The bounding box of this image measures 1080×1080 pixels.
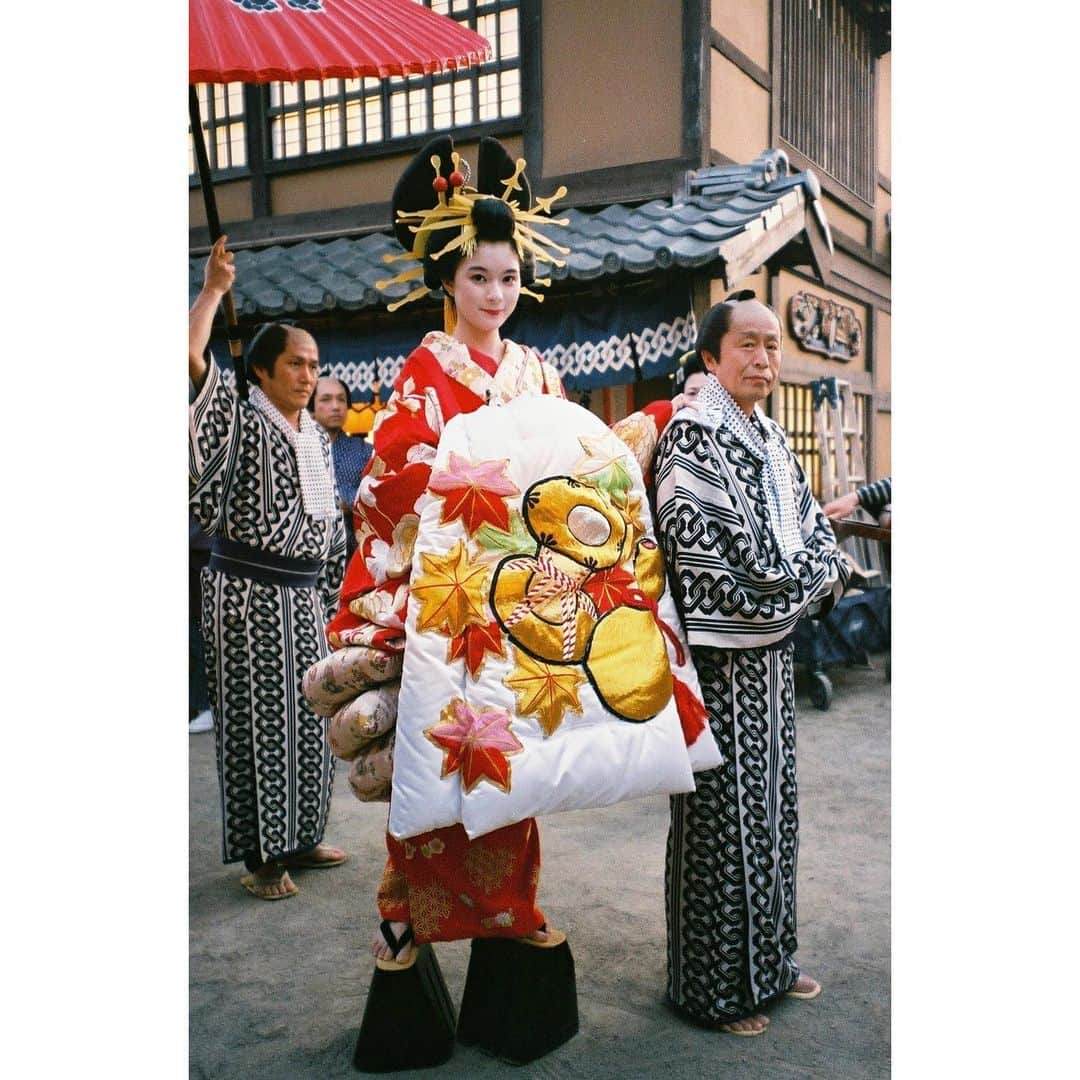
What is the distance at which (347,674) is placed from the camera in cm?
194

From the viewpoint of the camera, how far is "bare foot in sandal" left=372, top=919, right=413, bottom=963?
2010 mm

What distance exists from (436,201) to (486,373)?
1.40ft

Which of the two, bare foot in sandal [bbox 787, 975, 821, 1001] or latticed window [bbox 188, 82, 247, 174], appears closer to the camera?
bare foot in sandal [bbox 787, 975, 821, 1001]

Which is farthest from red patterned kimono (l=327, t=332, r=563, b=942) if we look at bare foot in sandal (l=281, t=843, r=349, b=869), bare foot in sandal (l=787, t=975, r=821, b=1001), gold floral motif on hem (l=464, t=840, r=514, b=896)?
bare foot in sandal (l=281, t=843, r=349, b=869)

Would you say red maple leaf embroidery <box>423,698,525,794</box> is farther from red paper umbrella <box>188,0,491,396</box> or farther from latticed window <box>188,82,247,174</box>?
latticed window <box>188,82,247,174</box>

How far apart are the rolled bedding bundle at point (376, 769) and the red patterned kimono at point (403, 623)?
4.7 inches

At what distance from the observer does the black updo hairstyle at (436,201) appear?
2.07m

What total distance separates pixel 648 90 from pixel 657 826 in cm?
253

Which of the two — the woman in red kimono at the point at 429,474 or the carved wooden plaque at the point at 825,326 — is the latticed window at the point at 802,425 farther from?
the woman in red kimono at the point at 429,474

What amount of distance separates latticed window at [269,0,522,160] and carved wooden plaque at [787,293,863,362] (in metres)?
1.20

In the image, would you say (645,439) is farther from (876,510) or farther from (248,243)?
(248,243)

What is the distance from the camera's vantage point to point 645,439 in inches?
85.8

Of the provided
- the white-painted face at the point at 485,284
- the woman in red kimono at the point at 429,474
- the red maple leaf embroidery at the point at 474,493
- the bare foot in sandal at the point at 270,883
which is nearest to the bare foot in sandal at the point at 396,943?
the woman in red kimono at the point at 429,474

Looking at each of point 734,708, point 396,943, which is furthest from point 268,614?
point 734,708
